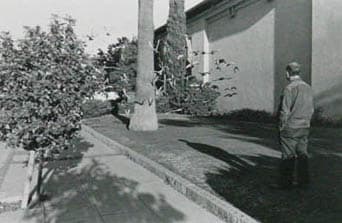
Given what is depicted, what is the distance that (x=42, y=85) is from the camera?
238 inches

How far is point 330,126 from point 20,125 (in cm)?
1060

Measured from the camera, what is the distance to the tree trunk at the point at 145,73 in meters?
15.2

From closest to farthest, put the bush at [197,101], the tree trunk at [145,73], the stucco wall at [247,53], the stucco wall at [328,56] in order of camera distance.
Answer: the stucco wall at [328,56], the tree trunk at [145,73], the stucco wall at [247,53], the bush at [197,101]

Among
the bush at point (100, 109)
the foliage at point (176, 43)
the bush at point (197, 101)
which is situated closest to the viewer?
the bush at point (197, 101)

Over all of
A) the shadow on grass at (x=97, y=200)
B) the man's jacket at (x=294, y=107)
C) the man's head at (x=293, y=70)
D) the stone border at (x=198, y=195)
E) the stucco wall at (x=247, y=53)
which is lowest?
the shadow on grass at (x=97, y=200)

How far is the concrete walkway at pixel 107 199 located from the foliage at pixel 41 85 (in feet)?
2.97

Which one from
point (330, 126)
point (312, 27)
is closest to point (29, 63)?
point (330, 126)

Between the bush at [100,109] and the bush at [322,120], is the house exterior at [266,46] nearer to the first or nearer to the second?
the bush at [322,120]

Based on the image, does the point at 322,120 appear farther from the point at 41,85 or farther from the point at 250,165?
the point at 41,85

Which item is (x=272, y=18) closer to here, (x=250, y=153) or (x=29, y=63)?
(x=250, y=153)

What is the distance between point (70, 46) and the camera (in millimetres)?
6359

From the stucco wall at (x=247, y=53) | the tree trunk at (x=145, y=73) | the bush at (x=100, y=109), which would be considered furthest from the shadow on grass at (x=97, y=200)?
the bush at (x=100, y=109)

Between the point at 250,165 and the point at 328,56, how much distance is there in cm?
808

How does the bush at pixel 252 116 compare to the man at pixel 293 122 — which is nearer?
the man at pixel 293 122
